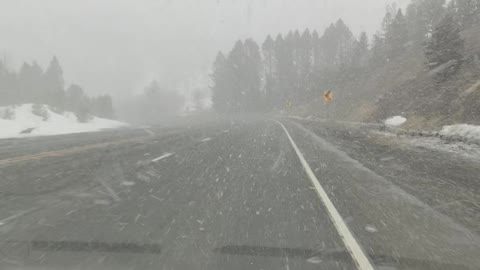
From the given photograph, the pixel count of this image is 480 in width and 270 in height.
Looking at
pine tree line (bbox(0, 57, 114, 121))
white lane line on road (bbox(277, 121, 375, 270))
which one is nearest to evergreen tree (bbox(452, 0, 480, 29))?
white lane line on road (bbox(277, 121, 375, 270))

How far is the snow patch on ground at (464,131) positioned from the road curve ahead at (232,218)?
3133 millimetres

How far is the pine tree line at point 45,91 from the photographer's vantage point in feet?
212

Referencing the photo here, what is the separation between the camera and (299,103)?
66500mm

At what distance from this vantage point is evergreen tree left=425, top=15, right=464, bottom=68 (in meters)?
21.2

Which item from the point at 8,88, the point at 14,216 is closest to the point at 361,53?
the point at 14,216

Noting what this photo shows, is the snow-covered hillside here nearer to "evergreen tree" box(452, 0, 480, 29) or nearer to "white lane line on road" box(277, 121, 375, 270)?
"white lane line on road" box(277, 121, 375, 270)

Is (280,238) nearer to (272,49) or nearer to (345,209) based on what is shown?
(345,209)

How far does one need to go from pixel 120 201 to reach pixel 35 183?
225cm

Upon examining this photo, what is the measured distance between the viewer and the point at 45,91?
75000 millimetres

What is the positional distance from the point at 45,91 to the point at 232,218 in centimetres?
8297

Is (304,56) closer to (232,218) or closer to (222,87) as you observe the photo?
(222,87)

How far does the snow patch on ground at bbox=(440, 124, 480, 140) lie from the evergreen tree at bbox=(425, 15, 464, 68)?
426 inches

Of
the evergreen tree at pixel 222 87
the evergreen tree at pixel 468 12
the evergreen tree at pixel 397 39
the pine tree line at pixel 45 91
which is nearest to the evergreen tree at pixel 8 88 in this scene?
the pine tree line at pixel 45 91

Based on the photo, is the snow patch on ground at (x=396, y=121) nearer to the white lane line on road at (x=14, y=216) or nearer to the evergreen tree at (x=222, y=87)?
the white lane line on road at (x=14, y=216)
